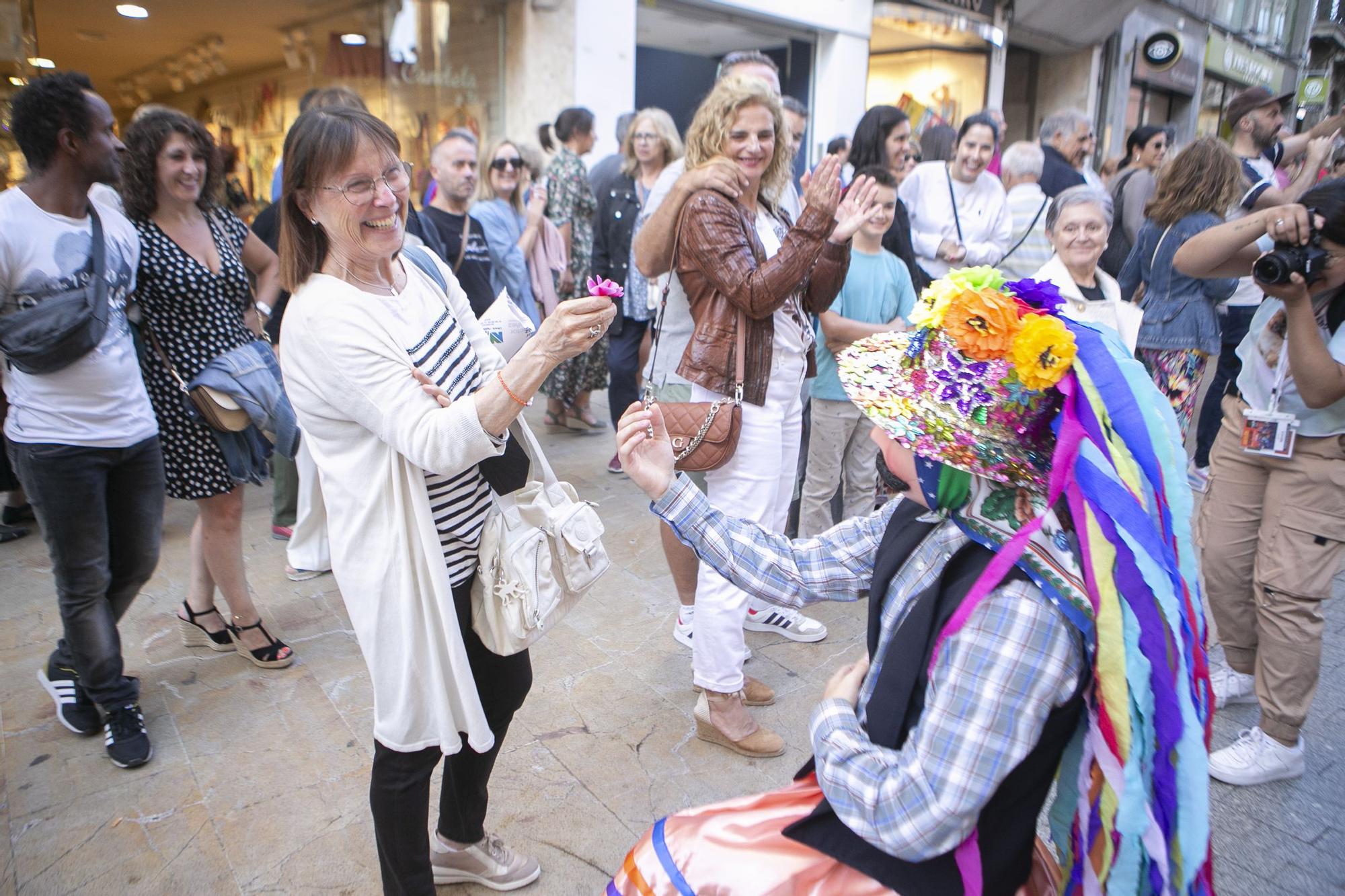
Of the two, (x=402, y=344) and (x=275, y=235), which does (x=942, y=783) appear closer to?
(x=402, y=344)

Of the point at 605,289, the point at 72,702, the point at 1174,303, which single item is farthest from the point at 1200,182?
the point at 72,702

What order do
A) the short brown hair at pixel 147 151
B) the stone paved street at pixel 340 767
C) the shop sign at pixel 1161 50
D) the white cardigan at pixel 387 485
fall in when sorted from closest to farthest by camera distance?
the white cardigan at pixel 387 485
the stone paved street at pixel 340 767
the short brown hair at pixel 147 151
the shop sign at pixel 1161 50

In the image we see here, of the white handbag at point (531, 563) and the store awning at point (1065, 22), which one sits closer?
the white handbag at point (531, 563)

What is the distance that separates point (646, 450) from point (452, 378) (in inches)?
18.4

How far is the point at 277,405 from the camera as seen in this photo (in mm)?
3141

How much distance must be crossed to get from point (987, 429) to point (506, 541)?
1.10 m

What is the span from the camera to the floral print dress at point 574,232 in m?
6.41

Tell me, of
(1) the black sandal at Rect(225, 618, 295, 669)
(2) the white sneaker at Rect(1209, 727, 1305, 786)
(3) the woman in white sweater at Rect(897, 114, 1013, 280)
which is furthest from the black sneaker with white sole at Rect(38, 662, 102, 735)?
(3) the woman in white sweater at Rect(897, 114, 1013, 280)

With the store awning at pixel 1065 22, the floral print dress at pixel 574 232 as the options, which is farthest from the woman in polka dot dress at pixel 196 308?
the store awning at pixel 1065 22

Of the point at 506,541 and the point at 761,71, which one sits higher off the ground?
the point at 761,71

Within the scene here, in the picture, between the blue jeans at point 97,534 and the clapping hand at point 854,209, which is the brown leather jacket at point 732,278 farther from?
the blue jeans at point 97,534

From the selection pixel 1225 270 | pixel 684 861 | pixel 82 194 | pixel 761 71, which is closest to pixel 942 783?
pixel 684 861

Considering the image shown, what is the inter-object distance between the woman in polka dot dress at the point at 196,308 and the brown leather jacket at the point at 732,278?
5.59 feet

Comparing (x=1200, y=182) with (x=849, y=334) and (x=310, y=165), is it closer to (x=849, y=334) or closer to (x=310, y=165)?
(x=849, y=334)
